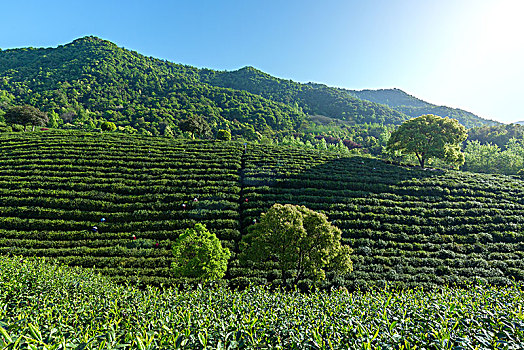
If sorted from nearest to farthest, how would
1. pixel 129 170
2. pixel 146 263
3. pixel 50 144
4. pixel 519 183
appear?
pixel 146 263 → pixel 129 170 → pixel 519 183 → pixel 50 144

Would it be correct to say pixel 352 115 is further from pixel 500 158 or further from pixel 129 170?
pixel 129 170

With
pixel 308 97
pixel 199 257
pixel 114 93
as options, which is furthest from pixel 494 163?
pixel 114 93

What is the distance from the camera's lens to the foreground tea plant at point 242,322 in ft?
12.0

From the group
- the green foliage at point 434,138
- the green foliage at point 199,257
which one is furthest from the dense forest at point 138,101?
the green foliage at point 199,257

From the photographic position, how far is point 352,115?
475 feet

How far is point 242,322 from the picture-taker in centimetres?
470

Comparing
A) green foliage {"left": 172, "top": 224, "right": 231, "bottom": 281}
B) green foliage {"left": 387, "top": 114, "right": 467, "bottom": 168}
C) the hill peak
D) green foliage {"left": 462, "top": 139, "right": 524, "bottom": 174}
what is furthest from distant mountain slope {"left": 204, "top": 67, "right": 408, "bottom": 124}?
green foliage {"left": 172, "top": 224, "right": 231, "bottom": 281}

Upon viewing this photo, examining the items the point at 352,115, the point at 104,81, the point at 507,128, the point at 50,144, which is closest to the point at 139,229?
the point at 50,144

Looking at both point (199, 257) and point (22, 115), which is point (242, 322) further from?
point (22, 115)

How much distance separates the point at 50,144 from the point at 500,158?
104 metres

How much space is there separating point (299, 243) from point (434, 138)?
138 feet

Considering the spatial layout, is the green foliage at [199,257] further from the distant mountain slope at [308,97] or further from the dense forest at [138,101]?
the distant mountain slope at [308,97]

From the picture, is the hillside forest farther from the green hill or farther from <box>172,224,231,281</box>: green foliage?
<box>172,224,231,281</box>: green foliage

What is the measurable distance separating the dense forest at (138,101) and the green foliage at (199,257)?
64.7 meters
